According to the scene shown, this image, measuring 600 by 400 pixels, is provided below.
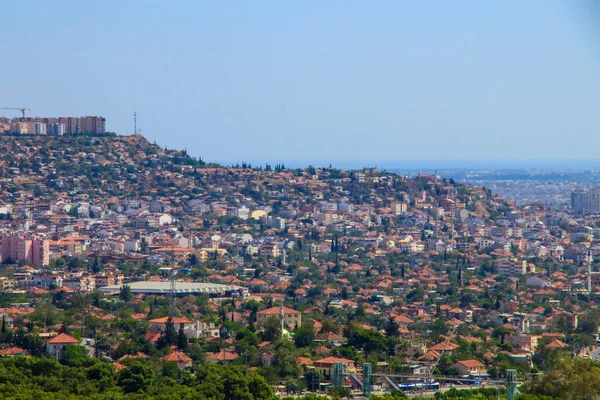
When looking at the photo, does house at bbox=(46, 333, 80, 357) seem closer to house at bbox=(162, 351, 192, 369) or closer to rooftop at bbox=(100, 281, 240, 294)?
house at bbox=(162, 351, 192, 369)

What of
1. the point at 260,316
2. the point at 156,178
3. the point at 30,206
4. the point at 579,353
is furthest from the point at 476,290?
the point at 156,178

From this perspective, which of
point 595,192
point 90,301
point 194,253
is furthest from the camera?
point 595,192

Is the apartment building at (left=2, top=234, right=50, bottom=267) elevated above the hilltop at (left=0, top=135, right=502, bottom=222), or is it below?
below

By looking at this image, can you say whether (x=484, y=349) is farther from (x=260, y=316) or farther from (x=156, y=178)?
(x=156, y=178)

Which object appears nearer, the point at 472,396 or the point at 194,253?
the point at 472,396

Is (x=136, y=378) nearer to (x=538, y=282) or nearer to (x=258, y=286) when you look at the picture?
(x=258, y=286)

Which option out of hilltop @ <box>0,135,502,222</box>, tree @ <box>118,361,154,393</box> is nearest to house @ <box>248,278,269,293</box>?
tree @ <box>118,361,154,393</box>
